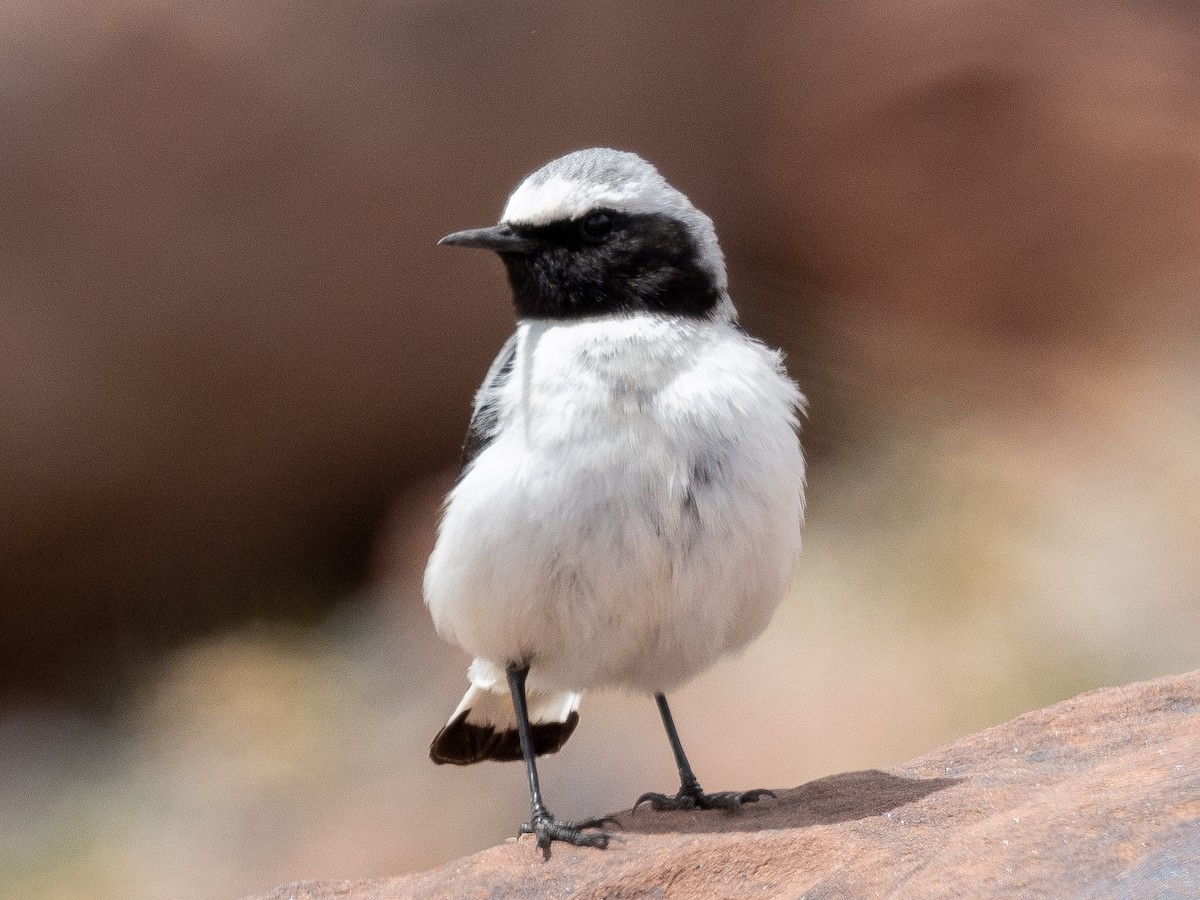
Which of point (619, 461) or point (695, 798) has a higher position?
point (619, 461)

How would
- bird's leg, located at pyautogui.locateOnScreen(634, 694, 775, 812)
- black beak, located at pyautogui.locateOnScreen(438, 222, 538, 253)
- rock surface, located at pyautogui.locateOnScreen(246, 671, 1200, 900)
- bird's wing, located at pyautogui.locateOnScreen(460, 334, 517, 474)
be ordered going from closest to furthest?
1. rock surface, located at pyautogui.locateOnScreen(246, 671, 1200, 900)
2. black beak, located at pyautogui.locateOnScreen(438, 222, 538, 253)
3. bird's wing, located at pyautogui.locateOnScreen(460, 334, 517, 474)
4. bird's leg, located at pyautogui.locateOnScreen(634, 694, 775, 812)

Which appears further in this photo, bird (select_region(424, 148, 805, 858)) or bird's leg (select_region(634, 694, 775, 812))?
bird's leg (select_region(634, 694, 775, 812))

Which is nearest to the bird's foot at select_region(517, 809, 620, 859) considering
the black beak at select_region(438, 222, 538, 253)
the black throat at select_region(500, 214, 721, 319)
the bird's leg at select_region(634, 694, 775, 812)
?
the bird's leg at select_region(634, 694, 775, 812)

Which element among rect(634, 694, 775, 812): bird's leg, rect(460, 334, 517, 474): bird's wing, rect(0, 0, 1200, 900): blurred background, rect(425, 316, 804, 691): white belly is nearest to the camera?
rect(425, 316, 804, 691): white belly

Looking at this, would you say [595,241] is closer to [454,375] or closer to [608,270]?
[608,270]

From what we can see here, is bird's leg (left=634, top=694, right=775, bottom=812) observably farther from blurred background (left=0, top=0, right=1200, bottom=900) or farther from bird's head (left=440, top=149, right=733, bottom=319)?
blurred background (left=0, top=0, right=1200, bottom=900)

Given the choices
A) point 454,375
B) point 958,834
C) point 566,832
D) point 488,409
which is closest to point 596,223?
point 488,409
